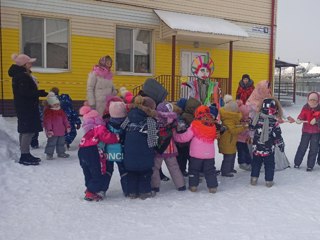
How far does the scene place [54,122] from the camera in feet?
21.1

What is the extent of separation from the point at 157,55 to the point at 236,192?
9.43m

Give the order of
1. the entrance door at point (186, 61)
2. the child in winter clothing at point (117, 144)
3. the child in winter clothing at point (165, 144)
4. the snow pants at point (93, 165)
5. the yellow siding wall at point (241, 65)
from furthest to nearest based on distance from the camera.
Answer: the yellow siding wall at point (241, 65), the entrance door at point (186, 61), the child in winter clothing at point (165, 144), the child in winter clothing at point (117, 144), the snow pants at point (93, 165)

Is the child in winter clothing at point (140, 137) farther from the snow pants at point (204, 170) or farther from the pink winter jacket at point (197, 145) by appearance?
the snow pants at point (204, 170)

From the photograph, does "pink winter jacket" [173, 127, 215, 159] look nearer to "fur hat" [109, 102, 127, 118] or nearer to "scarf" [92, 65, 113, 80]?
"fur hat" [109, 102, 127, 118]

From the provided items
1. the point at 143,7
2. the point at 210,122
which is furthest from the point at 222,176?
the point at 143,7

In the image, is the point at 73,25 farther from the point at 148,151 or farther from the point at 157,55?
the point at 148,151

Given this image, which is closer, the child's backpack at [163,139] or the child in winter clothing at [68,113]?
the child's backpack at [163,139]

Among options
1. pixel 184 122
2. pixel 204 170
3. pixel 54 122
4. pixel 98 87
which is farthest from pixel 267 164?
pixel 54 122

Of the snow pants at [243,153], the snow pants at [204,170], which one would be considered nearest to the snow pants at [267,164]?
the snow pants at [204,170]

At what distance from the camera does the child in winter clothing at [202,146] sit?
474cm

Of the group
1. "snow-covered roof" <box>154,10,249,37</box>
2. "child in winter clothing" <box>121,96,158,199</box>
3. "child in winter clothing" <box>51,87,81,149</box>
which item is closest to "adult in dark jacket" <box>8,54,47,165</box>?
"child in winter clothing" <box>51,87,81,149</box>

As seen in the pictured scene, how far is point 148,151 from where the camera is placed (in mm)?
4406

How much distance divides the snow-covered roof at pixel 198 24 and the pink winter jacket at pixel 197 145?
8076 mm

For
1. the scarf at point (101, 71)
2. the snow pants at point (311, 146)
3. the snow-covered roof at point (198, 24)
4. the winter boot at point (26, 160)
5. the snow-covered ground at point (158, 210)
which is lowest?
the snow-covered ground at point (158, 210)
